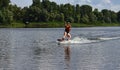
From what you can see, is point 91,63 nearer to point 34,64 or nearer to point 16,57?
point 34,64

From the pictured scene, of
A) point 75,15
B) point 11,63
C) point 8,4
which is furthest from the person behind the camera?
point 75,15

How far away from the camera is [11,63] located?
24953mm

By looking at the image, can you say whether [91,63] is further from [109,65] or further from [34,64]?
[34,64]

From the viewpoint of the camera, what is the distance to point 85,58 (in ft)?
93.2

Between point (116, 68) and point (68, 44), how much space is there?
2170 cm

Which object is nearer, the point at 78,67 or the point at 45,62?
the point at 78,67

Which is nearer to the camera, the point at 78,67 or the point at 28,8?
the point at 78,67

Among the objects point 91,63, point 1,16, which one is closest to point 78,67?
point 91,63

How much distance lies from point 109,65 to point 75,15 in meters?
175

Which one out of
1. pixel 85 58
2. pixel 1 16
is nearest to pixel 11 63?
pixel 85 58

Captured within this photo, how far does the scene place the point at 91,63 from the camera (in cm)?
2536

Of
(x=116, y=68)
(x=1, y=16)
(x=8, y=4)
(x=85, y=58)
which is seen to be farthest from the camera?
(x=8, y=4)

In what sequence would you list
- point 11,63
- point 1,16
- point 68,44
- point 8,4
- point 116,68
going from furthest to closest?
point 8,4, point 1,16, point 68,44, point 11,63, point 116,68

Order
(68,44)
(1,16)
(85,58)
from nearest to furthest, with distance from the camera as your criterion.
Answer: (85,58)
(68,44)
(1,16)
